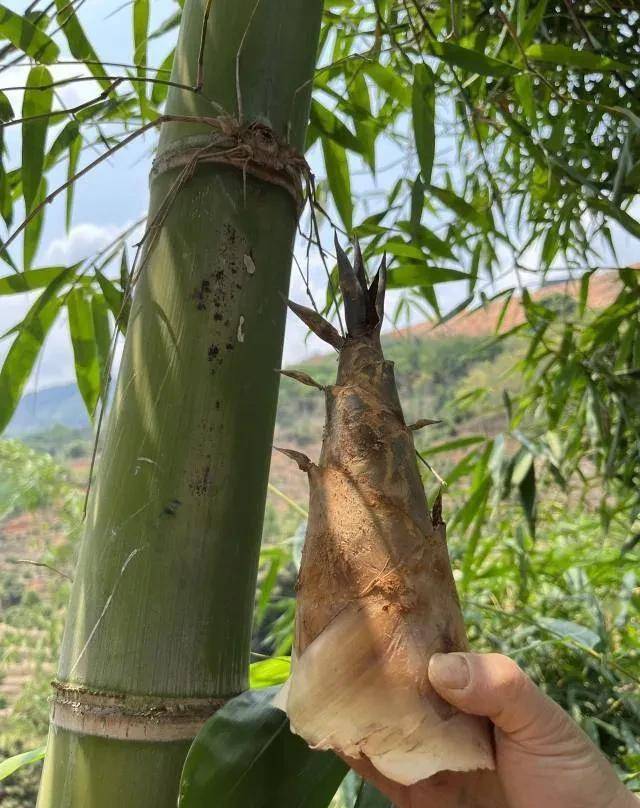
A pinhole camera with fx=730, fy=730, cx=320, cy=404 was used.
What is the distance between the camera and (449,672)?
0.88 ft

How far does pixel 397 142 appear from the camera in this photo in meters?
1.14

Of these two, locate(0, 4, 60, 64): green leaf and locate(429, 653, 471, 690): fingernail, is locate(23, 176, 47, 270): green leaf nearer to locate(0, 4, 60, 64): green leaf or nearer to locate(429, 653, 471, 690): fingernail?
locate(0, 4, 60, 64): green leaf

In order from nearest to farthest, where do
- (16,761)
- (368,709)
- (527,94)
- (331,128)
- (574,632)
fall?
(368,709) < (16,761) < (331,128) < (527,94) < (574,632)

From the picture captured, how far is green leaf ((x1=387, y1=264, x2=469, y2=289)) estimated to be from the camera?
1.93 ft

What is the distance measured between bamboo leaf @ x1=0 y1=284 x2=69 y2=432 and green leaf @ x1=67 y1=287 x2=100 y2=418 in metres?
0.02

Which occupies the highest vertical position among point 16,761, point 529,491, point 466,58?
point 466,58

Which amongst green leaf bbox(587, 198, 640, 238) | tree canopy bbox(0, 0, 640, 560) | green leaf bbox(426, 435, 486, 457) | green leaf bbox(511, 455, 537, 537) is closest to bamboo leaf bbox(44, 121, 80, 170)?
tree canopy bbox(0, 0, 640, 560)

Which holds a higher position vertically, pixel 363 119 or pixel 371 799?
pixel 363 119

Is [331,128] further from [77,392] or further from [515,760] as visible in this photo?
[515,760]

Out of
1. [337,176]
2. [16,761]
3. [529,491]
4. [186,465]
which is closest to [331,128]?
[337,176]

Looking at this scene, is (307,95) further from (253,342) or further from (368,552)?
(368,552)

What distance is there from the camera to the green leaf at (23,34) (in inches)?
21.6

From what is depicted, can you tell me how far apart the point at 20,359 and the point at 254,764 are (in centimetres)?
41

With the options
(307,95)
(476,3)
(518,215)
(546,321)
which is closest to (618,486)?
(546,321)
